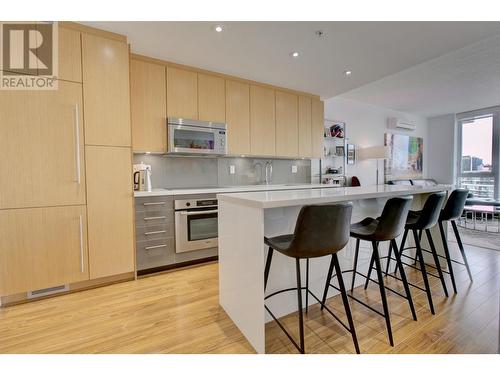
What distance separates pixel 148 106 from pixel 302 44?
1810 millimetres

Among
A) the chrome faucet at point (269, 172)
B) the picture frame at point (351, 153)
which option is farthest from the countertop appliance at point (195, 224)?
the picture frame at point (351, 153)

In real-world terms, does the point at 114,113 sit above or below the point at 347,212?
above

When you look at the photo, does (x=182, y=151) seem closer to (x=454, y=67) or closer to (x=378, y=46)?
(x=378, y=46)

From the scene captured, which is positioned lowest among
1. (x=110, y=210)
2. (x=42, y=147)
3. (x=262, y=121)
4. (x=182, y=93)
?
(x=110, y=210)

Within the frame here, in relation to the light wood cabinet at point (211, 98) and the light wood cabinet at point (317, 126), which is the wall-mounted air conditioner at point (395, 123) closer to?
the light wood cabinet at point (317, 126)

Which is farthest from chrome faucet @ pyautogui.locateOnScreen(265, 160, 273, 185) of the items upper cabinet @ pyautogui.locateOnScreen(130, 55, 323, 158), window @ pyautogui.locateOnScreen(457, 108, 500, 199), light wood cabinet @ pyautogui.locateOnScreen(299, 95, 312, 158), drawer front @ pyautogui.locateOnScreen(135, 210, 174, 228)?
window @ pyautogui.locateOnScreen(457, 108, 500, 199)

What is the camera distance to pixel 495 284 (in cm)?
235

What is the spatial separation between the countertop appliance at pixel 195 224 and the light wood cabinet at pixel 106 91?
90 centimetres

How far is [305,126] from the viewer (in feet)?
13.8

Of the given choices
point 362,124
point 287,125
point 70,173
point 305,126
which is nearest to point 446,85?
point 362,124

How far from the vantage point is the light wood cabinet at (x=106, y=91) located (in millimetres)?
2273

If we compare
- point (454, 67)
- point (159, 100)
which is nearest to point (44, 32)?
point (159, 100)

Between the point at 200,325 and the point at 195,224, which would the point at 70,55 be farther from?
the point at 200,325

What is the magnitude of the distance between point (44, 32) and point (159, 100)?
43.3 inches
